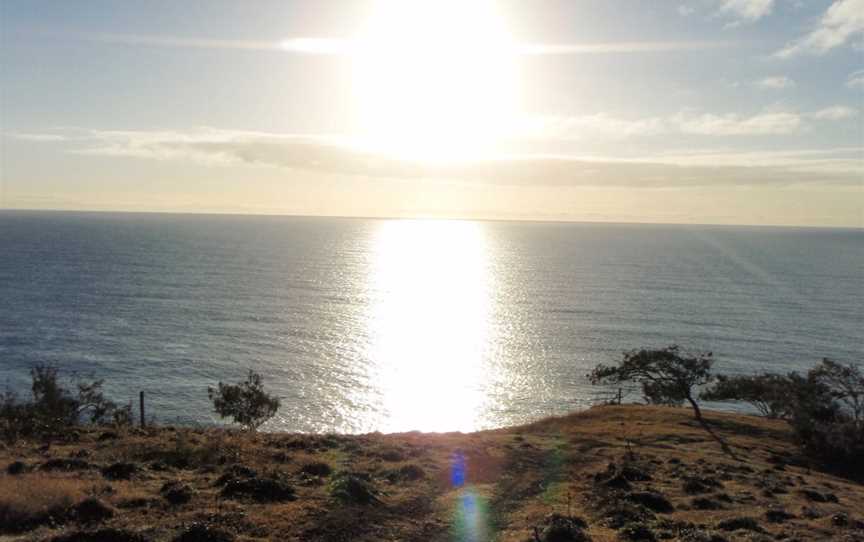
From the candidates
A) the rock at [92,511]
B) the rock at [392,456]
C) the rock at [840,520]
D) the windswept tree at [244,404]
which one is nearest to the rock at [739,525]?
the rock at [840,520]

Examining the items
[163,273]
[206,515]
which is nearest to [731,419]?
[206,515]

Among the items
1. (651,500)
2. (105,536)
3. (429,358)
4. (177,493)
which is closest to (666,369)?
(651,500)

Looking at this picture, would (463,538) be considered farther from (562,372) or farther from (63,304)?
(63,304)

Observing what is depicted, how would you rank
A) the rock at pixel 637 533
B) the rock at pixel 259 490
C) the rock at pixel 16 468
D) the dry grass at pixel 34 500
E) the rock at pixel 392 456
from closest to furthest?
the dry grass at pixel 34 500 → the rock at pixel 637 533 → the rock at pixel 259 490 → the rock at pixel 16 468 → the rock at pixel 392 456

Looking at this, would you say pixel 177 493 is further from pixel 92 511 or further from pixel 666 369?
pixel 666 369

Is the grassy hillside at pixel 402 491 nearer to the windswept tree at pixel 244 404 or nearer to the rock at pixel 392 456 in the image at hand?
the rock at pixel 392 456

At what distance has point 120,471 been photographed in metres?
24.7

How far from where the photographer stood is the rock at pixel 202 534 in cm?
1753

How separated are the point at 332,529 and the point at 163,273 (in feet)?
583

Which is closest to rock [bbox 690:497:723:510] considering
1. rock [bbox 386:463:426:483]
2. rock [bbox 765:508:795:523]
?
rock [bbox 765:508:795:523]

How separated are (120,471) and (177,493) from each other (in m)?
4.55

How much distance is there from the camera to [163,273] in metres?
181

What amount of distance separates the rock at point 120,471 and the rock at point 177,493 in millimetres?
2692

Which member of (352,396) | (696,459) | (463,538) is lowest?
(352,396)
